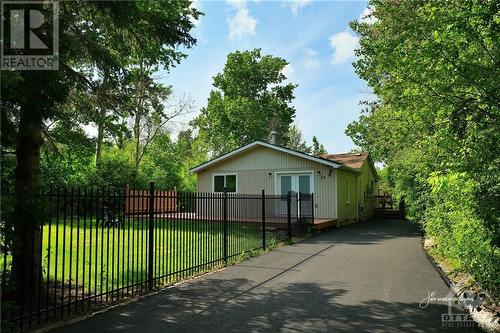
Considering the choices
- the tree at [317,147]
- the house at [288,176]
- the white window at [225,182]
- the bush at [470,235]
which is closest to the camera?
the bush at [470,235]

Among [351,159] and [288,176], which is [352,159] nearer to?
[351,159]

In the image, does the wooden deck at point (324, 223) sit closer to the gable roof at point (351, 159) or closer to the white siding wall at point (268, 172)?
the white siding wall at point (268, 172)

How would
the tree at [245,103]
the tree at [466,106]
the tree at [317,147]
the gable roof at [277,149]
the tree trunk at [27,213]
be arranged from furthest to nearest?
the tree at [317,147] < the tree at [245,103] < the gable roof at [277,149] < the tree at [466,106] < the tree trunk at [27,213]

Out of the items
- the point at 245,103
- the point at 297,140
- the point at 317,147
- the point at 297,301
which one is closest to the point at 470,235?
the point at 297,301

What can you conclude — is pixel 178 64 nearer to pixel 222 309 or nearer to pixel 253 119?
pixel 222 309

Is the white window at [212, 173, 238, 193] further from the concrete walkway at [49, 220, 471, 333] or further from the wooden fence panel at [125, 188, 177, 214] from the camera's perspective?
the wooden fence panel at [125, 188, 177, 214]

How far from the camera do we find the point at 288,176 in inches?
792

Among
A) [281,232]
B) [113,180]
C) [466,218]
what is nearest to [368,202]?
[281,232]

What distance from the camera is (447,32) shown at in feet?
18.2

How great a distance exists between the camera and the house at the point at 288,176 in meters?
19.3

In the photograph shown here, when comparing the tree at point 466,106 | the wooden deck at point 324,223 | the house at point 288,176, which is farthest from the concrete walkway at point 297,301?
the house at point 288,176

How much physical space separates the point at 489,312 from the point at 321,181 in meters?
14.6

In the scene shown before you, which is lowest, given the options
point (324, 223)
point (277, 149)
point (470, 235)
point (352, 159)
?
point (324, 223)

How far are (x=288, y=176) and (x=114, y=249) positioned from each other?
1321cm
